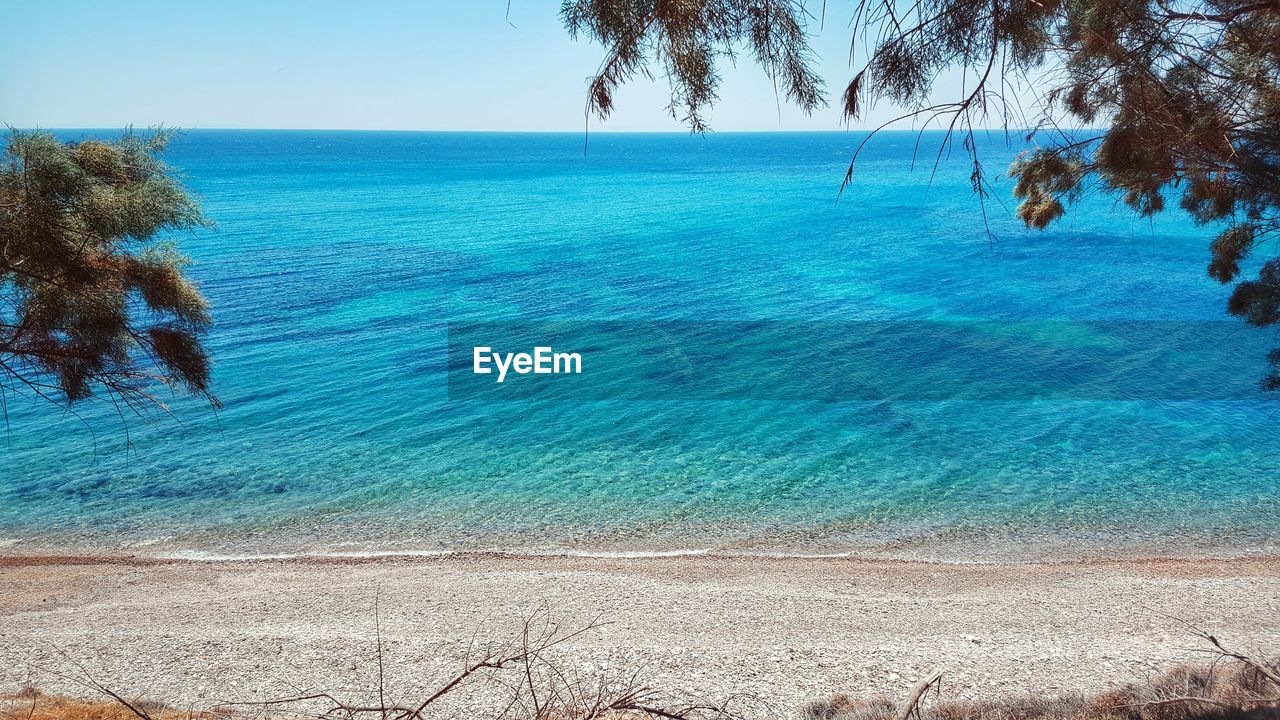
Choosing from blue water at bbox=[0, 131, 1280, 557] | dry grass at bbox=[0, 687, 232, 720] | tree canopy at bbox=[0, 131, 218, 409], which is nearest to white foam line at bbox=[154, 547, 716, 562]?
blue water at bbox=[0, 131, 1280, 557]

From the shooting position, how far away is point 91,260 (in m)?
7.89

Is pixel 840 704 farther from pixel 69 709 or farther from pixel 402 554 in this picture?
pixel 402 554

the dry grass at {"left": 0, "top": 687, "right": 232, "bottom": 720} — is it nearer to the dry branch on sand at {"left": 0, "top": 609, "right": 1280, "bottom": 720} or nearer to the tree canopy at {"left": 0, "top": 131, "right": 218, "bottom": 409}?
the dry branch on sand at {"left": 0, "top": 609, "right": 1280, "bottom": 720}

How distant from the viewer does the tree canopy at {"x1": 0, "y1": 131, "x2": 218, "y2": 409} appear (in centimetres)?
727

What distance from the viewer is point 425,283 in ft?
129

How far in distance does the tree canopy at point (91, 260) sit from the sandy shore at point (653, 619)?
13.3 ft

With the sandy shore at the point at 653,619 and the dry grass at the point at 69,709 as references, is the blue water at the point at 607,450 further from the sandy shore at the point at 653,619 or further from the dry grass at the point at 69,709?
the dry grass at the point at 69,709

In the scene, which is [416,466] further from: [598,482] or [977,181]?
[977,181]

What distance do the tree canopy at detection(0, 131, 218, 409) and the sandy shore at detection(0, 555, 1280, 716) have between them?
13.3 feet

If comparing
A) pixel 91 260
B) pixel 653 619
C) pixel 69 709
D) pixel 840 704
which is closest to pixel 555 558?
pixel 653 619

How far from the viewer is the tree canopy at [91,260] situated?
7.27 metres

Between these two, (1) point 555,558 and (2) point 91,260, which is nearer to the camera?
(2) point 91,260

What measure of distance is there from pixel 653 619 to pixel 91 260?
8261 mm

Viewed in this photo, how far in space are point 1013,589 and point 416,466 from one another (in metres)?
12.7
